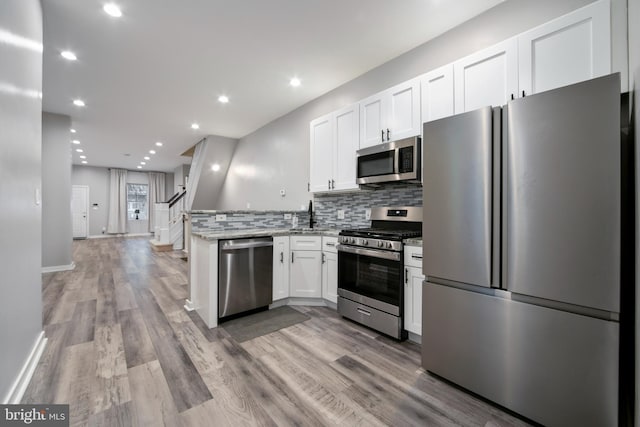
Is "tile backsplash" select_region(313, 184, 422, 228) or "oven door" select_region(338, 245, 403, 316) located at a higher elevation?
"tile backsplash" select_region(313, 184, 422, 228)

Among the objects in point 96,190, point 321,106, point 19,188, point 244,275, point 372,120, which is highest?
point 321,106

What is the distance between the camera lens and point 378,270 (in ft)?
8.23

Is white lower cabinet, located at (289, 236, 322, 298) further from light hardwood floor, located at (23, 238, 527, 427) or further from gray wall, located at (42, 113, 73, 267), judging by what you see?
gray wall, located at (42, 113, 73, 267)

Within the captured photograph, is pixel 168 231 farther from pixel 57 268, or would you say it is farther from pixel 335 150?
pixel 335 150

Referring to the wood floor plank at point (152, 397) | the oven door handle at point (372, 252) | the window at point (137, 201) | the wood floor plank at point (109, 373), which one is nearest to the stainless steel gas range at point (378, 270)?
the oven door handle at point (372, 252)

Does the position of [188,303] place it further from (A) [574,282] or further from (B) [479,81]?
(B) [479,81]

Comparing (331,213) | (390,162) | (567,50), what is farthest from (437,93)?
(331,213)

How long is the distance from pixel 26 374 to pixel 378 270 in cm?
265

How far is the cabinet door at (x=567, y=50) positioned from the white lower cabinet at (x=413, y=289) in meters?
1.43

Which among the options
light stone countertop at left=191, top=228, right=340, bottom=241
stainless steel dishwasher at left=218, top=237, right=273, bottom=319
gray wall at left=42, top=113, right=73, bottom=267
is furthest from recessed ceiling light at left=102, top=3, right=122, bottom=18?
gray wall at left=42, top=113, right=73, bottom=267

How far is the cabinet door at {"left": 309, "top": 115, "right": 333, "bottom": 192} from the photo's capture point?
131 inches

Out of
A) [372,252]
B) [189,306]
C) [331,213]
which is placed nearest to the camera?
[372,252]

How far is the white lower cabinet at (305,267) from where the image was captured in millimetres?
3207

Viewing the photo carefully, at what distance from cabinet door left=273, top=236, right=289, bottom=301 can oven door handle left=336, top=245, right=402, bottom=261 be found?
704mm
